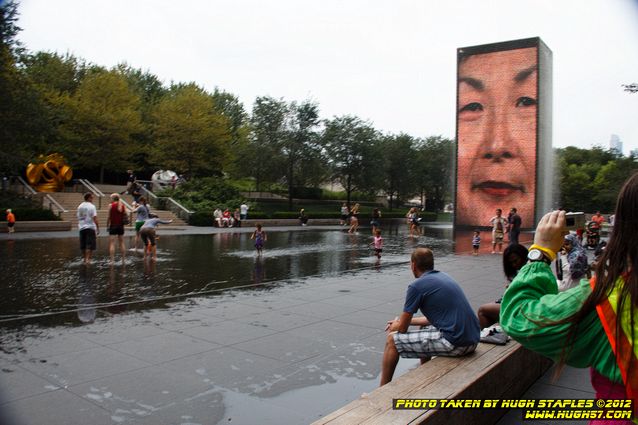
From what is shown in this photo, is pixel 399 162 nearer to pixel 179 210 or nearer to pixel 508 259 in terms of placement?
pixel 179 210

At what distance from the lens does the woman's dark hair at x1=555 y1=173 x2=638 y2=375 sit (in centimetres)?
144

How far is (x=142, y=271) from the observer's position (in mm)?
10914

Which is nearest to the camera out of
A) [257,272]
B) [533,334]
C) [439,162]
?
[533,334]

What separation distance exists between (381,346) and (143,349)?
263 centimetres

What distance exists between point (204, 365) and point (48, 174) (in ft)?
110

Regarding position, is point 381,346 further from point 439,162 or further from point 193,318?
point 439,162

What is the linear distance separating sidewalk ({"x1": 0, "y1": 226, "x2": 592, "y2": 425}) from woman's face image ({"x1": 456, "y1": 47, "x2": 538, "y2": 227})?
1122 inches

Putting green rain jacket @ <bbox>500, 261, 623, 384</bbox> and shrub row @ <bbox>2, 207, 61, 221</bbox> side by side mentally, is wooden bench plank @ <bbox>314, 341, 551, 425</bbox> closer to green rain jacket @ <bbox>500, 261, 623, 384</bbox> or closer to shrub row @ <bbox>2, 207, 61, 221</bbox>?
green rain jacket @ <bbox>500, 261, 623, 384</bbox>

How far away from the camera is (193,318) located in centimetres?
668

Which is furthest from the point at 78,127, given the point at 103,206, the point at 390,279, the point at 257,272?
the point at 390,279

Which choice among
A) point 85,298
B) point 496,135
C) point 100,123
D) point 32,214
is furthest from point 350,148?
point 85,298

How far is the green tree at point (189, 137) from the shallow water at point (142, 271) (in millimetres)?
21526

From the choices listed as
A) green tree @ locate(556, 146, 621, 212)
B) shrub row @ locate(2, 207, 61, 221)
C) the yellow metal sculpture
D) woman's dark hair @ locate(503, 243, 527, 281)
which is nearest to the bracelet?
woman's dark hair @ locate(503, 243, 527, 281)

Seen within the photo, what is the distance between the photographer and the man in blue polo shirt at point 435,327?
3.87m
